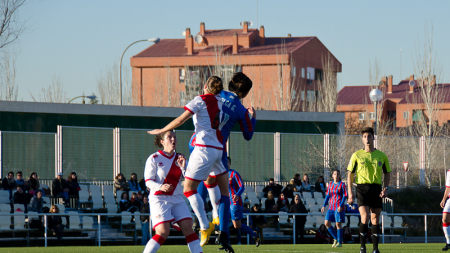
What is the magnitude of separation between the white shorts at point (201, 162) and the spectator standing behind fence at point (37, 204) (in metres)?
11.4

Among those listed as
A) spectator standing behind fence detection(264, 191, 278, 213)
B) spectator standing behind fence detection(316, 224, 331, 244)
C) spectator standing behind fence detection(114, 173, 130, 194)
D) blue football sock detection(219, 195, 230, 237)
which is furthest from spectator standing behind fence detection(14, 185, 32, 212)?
blue football sock detection(219, 195, 230, 237)

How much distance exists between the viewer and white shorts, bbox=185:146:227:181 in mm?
6840

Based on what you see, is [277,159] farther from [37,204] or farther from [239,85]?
[239,85]

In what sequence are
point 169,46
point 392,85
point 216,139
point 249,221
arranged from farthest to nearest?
point 392,85 < point 169,46 < point 249,221 < point 216,139

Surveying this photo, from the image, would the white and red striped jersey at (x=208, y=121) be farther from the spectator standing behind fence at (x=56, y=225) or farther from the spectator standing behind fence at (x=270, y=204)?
the spectator standing behind fence at (x=270, y=204)

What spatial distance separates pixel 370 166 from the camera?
9305 mm

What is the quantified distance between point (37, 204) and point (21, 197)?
0.61 m

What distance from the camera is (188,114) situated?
257 inches

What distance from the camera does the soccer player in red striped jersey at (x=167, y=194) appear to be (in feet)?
20.4

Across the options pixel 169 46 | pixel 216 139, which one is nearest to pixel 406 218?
pixel 216 139

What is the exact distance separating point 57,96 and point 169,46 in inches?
938

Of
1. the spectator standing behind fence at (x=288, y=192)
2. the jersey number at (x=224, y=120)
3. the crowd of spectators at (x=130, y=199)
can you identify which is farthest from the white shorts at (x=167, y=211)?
the spectator standing behind fence at (x=288, y=192)

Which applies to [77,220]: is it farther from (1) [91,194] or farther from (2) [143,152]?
(2) [143,152]

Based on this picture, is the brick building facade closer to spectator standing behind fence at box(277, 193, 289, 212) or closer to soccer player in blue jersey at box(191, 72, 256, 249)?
spectator standing behind fence at box(277, 193, 289, 212)
